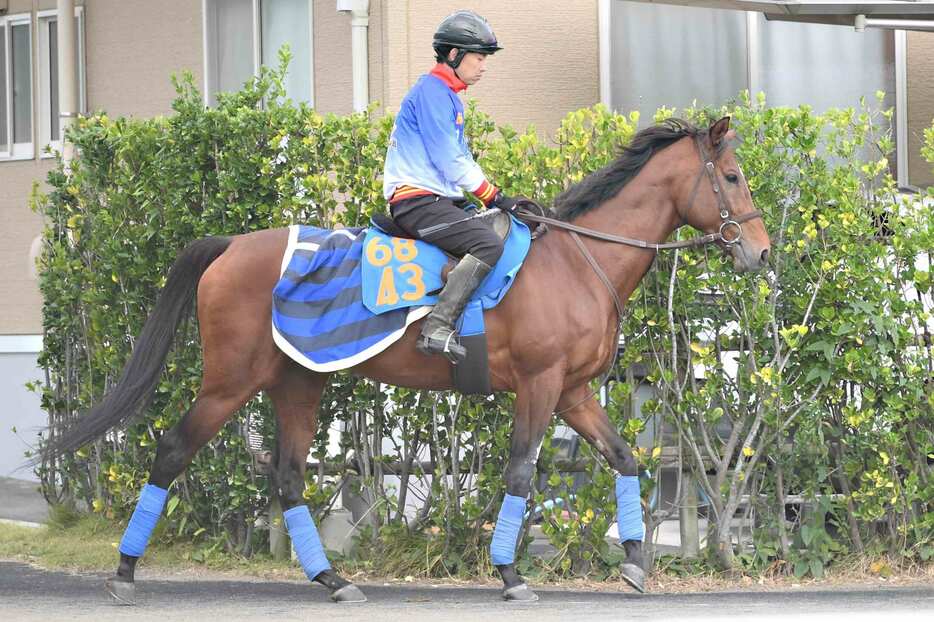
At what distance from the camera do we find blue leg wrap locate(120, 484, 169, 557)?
7.17 meters

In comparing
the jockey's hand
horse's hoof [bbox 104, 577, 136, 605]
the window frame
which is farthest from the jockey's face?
the window frame

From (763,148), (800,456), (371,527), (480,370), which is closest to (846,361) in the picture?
(800,456)

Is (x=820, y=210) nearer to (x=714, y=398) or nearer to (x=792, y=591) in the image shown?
(x=714, y=398)

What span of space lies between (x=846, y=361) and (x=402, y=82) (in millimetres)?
4435

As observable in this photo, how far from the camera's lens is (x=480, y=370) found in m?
7.04

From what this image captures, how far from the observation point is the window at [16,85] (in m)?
13.9

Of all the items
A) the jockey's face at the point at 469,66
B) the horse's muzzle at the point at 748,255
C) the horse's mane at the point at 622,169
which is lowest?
the horse's muzzle at the point at 748,255

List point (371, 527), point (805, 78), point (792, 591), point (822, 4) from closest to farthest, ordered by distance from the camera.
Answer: point (792, 591) → point (371, 527) → point (822, 4) → point (805, 78)

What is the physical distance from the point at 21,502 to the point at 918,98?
848 cm

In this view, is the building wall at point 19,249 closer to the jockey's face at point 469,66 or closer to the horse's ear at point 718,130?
the jockey's face at point 469,66

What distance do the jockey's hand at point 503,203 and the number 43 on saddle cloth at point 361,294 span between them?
104 mm

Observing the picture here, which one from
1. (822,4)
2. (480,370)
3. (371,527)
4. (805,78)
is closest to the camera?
(480,370)

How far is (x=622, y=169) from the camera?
289 inches

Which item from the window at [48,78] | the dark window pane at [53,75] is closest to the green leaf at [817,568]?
the window at [48,78]
